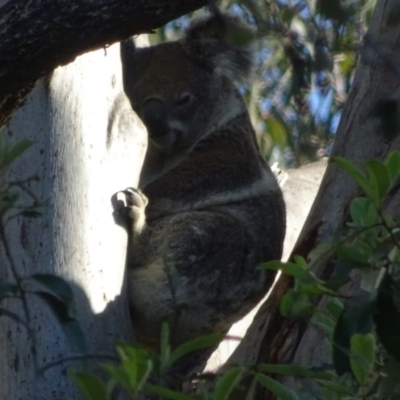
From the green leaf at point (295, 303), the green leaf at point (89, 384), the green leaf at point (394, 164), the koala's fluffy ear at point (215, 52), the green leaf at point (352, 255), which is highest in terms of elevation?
the koala's fluffy ear at point (215, 52)

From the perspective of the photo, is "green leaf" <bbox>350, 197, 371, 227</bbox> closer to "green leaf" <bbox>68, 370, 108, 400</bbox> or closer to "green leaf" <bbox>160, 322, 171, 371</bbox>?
"green leaf" <bbox>160, 322, 171, 371</bbox>

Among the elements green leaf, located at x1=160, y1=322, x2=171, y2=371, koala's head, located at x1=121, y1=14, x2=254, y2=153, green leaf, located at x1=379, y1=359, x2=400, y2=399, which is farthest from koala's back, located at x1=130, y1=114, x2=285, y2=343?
Answer: green leaf, located at x1=379, y1=359, x2=400, y2=399

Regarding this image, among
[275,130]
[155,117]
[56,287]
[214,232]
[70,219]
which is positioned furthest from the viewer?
[275,130]

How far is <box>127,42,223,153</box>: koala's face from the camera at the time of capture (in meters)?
3.27

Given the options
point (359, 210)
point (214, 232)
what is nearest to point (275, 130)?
point (214, 232)

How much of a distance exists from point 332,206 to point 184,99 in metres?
0.87

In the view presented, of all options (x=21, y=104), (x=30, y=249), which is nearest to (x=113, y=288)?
(x=30, y=249)

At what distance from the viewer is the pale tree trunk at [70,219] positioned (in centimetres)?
198

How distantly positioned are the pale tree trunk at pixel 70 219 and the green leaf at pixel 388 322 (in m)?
0.99

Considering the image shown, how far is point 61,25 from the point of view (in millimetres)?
1587

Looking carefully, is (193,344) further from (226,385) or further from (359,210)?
(359,210)

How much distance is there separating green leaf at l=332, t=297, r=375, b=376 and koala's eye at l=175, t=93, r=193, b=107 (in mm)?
2256

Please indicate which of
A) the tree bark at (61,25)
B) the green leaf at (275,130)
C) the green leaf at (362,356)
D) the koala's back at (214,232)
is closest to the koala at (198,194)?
the koala's back at (214,232)

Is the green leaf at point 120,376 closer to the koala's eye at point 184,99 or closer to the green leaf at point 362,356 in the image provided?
the green leaf at point 362,356
